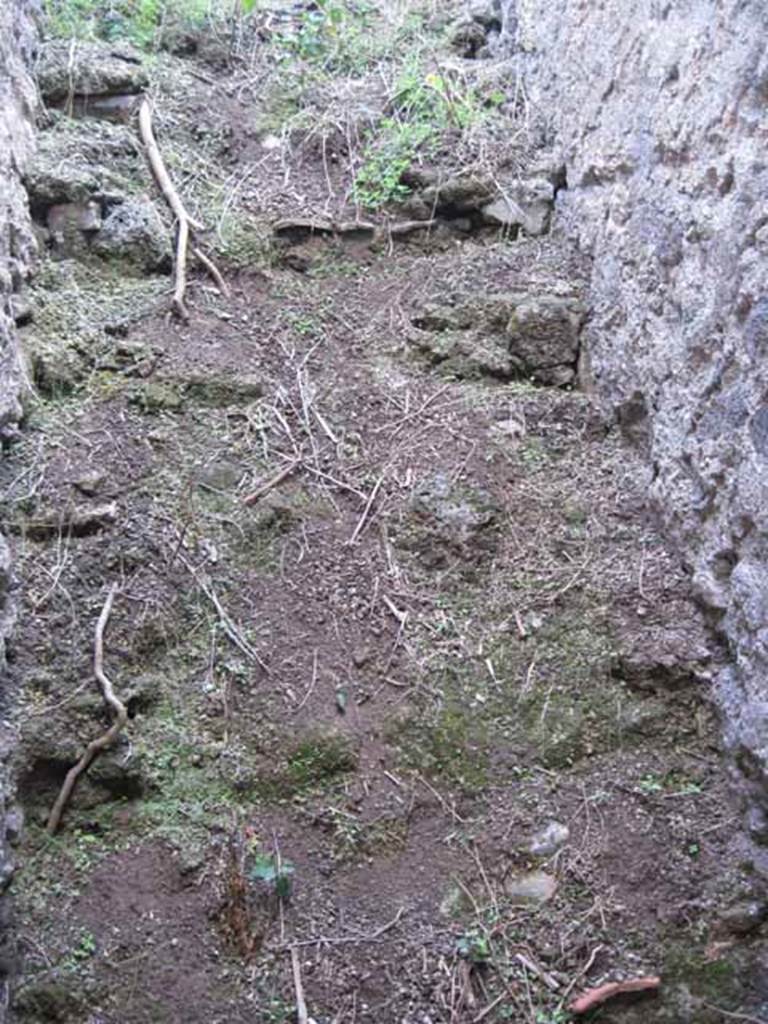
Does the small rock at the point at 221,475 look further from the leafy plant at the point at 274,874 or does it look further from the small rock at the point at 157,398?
the leafy plant at the point at 274,874

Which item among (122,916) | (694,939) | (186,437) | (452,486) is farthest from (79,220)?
(694,939)

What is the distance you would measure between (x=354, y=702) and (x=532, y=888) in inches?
25.9

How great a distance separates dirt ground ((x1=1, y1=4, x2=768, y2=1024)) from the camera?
7.41 feet

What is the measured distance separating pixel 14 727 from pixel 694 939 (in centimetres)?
169

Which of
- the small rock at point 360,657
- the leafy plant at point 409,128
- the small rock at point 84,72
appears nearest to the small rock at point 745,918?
the small rock at point 360,657

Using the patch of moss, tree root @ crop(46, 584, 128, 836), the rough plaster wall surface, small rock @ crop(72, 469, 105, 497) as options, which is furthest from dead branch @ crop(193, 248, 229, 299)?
the patch of moss

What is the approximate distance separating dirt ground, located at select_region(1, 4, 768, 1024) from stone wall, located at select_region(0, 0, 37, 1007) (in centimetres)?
7

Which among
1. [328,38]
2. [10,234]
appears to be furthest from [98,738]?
[328,38]

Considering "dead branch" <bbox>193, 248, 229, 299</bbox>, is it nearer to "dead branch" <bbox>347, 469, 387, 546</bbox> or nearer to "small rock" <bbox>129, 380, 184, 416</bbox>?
"small rock" <bbox>129, 380, 184, 416</bbox>

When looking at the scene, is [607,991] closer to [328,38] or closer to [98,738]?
[98,738]

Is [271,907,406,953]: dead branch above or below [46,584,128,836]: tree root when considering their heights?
below

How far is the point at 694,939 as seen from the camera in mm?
2258

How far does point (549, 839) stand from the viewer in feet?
A: 8.05

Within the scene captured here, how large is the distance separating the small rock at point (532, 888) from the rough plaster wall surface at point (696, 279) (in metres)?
0.50
